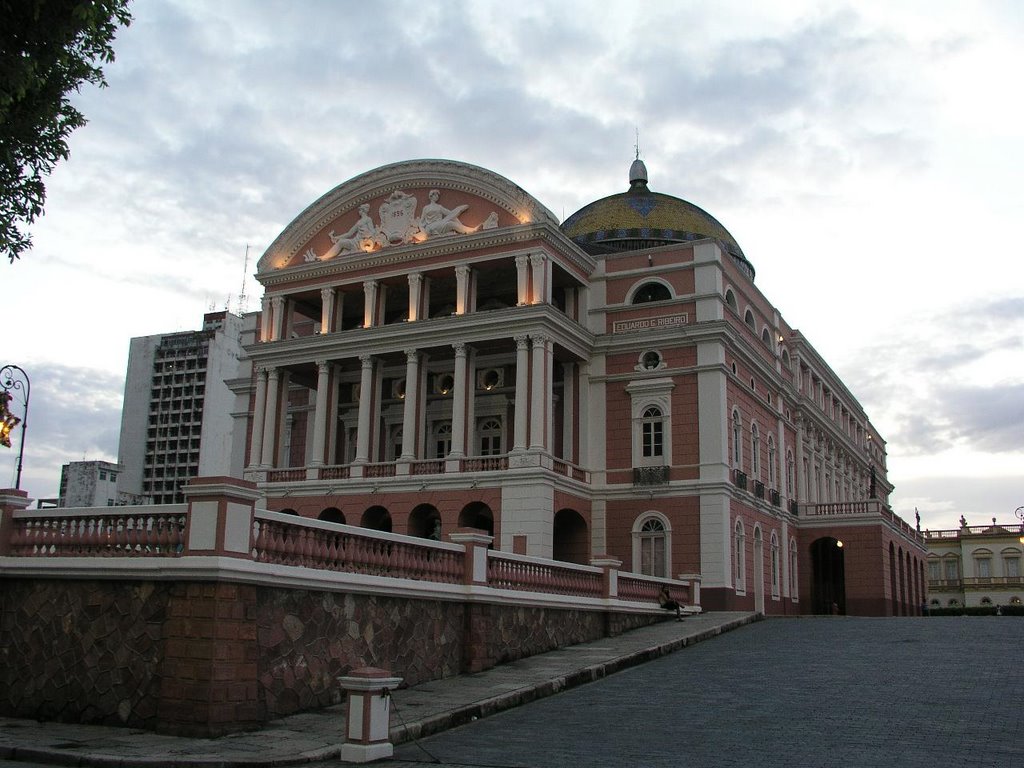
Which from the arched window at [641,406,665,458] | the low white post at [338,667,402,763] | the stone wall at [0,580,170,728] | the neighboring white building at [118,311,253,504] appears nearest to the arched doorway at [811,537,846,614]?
the arched window at [641,406,665,458]

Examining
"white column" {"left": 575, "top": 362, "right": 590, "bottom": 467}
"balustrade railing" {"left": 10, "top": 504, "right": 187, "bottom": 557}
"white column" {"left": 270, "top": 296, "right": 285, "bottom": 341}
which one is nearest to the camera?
"balustrade railing" {"left": 10, "top": 504, "right": 187, "bottom": 557}

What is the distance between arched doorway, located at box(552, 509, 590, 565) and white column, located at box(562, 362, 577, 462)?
1970 millimetres

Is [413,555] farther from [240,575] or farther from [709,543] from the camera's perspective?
[709,543]

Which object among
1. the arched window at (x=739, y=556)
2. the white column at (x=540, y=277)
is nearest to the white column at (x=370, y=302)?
the white column at (x=540, y=277)

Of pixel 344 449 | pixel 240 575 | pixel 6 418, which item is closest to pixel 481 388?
pixel 344 449

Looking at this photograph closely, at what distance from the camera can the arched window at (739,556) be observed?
33781 mm

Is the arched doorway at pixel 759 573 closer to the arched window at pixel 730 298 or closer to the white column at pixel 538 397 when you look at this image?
the arched window at pixel 730 298

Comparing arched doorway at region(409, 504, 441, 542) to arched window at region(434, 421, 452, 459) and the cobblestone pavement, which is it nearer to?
arched window at region(434, 421, 452, 459)

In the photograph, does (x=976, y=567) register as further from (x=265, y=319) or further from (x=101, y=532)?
(x=101, y=532)

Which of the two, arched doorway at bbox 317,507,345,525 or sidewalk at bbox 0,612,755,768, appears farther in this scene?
arched doorway at bbox 317,507,345,525

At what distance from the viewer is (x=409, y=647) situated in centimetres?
1625

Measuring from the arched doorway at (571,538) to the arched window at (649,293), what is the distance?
24.9 ft

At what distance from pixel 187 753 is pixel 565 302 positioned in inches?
1069

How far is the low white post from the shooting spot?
11453 mm
